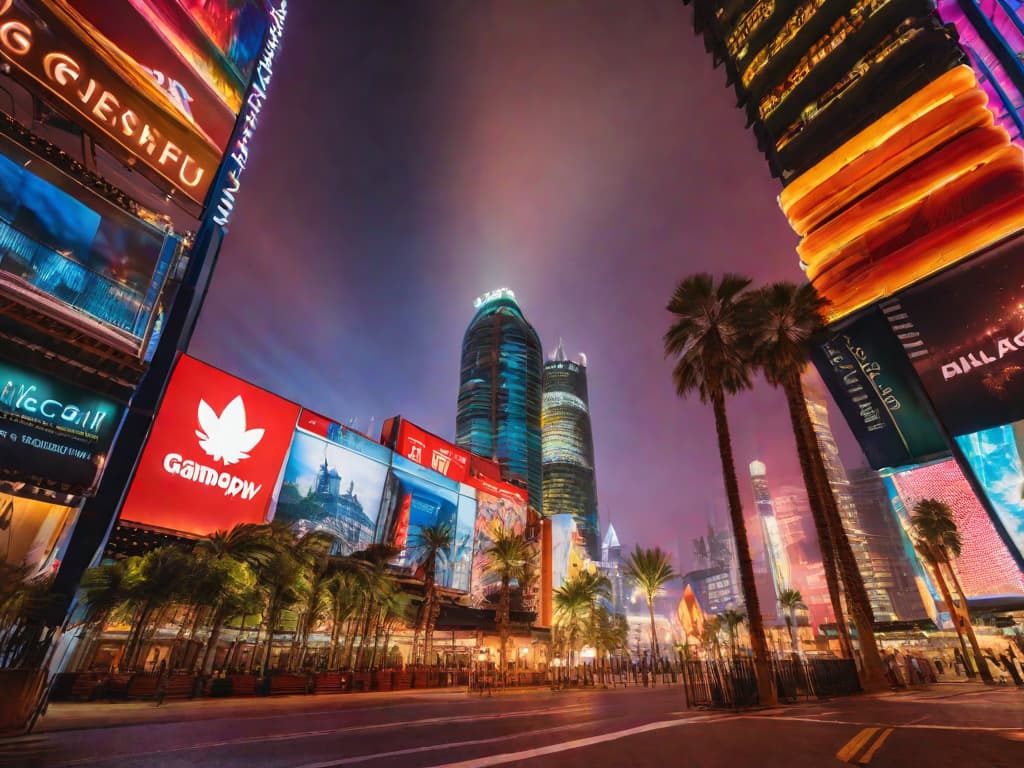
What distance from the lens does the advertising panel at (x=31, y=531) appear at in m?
19.0

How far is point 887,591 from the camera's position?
588 ft

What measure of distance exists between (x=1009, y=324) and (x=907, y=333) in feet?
12.4

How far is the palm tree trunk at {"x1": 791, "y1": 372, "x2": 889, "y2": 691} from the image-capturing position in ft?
60.2

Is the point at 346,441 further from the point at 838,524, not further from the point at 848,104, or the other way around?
the point at 848,104

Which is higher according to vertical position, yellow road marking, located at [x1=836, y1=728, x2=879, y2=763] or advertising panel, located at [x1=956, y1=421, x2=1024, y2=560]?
advertising panel, located at [x1=956, y1=421, x2=1024, y2=560]

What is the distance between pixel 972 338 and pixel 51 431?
144 feet

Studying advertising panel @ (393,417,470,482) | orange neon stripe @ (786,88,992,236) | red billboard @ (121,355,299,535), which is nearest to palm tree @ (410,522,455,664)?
advertising panel @ (393,417,470,482)

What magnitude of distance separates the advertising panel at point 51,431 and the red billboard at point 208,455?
10.4 meters

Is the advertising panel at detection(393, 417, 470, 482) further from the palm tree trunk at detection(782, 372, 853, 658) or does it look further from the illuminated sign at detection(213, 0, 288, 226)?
the palm tree trunk at detection(782, 372, 853, 658)

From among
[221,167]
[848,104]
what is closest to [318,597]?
[221,167]

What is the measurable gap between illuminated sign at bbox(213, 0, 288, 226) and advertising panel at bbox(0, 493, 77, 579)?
704 inches

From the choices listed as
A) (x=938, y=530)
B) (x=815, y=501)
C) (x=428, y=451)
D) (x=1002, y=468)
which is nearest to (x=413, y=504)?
(x=428, y=451)

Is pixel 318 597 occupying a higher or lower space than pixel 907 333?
lower

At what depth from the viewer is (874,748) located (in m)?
6.13
